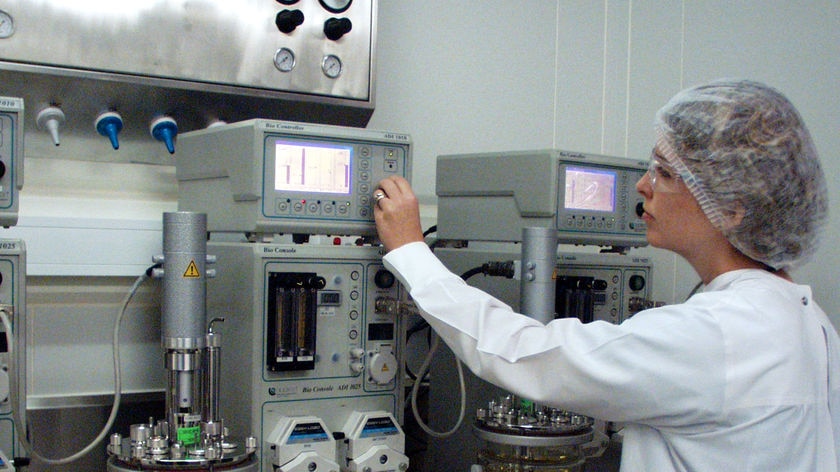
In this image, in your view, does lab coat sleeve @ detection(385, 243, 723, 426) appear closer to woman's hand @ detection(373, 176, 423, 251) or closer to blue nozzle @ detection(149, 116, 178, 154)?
woman's hand @ detection(373, 176, 423, 251)

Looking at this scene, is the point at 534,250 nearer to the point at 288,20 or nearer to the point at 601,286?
the point at 601,286

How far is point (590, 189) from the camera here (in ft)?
6.99

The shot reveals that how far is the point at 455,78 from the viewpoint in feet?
9.15

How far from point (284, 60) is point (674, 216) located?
1144 mm

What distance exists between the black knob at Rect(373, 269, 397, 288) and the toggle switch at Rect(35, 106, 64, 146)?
0.85m

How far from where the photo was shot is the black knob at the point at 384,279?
179 centimetres

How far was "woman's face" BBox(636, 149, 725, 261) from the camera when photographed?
1.48 metres

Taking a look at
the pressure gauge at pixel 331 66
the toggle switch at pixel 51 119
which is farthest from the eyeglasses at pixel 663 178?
the toggle switch at pixel 51 119

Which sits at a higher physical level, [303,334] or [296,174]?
[296,174]

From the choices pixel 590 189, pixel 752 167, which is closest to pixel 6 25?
pixel 590 189

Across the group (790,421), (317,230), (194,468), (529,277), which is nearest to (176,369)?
(194,468)

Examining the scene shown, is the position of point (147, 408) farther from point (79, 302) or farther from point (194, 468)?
point (194, 468)

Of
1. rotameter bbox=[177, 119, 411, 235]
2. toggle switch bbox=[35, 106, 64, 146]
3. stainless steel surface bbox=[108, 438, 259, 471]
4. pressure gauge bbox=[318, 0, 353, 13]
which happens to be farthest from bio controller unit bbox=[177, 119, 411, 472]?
pressure gauge bbox=[318, 0, 353, 13]

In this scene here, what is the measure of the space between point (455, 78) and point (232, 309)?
132 cm
